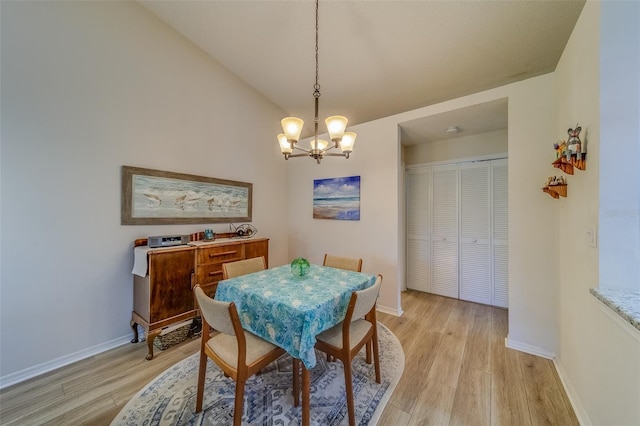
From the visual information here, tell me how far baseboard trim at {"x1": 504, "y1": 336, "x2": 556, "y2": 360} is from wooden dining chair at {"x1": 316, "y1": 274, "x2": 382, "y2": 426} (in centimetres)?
152

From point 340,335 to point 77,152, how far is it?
273 cm

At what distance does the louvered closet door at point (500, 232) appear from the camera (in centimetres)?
315

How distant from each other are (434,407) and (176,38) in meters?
4.34

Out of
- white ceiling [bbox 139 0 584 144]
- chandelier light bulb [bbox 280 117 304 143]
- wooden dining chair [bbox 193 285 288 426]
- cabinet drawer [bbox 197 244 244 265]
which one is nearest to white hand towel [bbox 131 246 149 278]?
cabinet drawer [bbox 197 244 244 265]

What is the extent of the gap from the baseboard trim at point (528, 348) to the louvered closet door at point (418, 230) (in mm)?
1534

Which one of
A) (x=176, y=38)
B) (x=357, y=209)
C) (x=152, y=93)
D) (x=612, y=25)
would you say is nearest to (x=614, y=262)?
(x=612, y=25)

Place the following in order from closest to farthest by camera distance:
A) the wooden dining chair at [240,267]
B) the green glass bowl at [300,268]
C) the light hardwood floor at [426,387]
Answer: the light hardwood floor at [426,387] → the green glass bowl at [300,268] → the wooden dining chair at [240,267]

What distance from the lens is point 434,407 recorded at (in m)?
1.57

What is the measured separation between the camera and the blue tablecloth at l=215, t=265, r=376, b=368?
51.1 inches

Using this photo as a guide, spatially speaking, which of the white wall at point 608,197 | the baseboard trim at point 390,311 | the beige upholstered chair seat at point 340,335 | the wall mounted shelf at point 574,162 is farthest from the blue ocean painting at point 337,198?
the white wall at point 608,197

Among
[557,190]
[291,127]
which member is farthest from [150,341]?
[557,190]

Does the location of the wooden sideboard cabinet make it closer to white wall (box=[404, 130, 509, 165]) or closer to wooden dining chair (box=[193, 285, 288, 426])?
wooden dining chair (box=[193, 285, 288, 426])

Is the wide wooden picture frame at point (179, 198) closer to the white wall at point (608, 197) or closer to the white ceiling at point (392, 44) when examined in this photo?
the white ceiling at point (392, 44)

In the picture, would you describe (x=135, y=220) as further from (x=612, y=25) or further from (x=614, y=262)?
(x=612, y=25)
